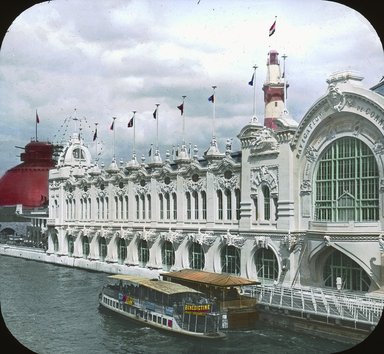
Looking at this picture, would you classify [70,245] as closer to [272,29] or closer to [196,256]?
[196,256]

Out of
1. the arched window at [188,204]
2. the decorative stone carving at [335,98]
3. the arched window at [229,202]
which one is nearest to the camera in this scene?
the decorative stone carving at [335,98]

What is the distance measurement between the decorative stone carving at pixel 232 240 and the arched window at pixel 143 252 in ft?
34.9

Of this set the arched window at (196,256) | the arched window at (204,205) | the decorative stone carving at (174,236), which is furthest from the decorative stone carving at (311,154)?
the decorative stone carving at (174,236)

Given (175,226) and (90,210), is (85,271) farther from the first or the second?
(175,226)

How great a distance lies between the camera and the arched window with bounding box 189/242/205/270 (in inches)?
1615

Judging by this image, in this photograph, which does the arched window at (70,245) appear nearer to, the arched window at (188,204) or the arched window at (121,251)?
the arched window at (121,251)

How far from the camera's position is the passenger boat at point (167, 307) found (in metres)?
28.7

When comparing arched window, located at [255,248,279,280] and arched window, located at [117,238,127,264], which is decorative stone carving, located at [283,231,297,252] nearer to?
arched window, located at [255,248,279,280]

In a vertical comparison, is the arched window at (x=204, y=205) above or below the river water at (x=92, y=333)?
above

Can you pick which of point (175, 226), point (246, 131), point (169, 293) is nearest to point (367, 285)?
point (169, 293)

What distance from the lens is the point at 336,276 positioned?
31453mm

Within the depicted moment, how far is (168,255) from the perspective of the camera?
44.8 metres

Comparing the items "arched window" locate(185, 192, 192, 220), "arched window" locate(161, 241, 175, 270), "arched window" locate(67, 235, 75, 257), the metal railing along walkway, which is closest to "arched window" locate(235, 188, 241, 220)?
"arched window" locate(185, 192, 192, 220)

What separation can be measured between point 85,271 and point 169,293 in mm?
26012
